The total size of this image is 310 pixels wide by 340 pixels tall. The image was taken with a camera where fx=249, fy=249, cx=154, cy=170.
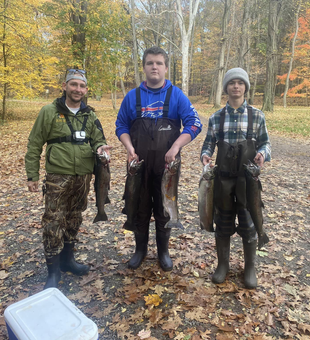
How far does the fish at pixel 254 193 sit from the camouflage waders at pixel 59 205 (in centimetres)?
210

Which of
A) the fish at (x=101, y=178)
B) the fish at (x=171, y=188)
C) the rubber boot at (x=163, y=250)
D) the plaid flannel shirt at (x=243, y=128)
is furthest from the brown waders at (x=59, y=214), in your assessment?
the plaid flannel shirt at (x=243, y=128)

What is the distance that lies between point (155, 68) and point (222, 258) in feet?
9.16

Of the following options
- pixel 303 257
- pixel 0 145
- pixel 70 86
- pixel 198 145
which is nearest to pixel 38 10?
pixel 0 145

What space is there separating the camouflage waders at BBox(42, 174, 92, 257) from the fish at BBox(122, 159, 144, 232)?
648mm

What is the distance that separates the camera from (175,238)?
484 centimetres

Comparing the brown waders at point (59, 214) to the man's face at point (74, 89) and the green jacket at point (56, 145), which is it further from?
the man's face at point (74, 89)

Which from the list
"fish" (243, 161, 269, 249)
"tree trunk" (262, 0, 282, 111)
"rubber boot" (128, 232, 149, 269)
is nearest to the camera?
"fish" (243, 161, 269, 249)

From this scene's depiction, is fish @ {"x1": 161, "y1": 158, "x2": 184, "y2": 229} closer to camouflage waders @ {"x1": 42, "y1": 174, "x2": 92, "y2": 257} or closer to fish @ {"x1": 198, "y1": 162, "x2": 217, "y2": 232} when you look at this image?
fish @ {"x1": 198, "y1": 162, "x2": 217, "y2": 232}

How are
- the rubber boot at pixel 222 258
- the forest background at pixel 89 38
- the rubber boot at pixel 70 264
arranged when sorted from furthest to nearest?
the forest background at pixel 89 38
the rubber boot at pixel 70 264
the rubber boot at pixel 222 258

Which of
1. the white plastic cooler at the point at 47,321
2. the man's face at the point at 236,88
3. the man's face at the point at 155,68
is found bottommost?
the white plastic cooler at the point at 47,321

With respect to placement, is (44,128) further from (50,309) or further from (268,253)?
(268,253)

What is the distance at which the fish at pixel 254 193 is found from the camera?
2883 mm

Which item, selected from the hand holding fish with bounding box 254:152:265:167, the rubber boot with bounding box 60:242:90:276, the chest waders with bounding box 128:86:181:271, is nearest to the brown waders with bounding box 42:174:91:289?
the rubber boot with bounding box 60:242:90:276

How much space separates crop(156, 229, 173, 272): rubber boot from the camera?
A: 3.80m
